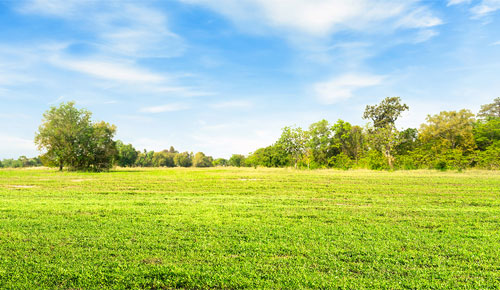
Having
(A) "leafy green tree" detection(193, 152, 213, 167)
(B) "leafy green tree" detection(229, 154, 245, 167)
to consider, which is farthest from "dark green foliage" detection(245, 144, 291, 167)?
(A) "leafy green tree" detection(193, 152, 213, 167)

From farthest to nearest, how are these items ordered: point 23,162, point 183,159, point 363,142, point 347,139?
point 183,159 → point 23,162 → point 347,139 → point 363,142

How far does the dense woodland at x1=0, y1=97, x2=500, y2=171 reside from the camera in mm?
36906

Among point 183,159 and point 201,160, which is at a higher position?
point 183,159

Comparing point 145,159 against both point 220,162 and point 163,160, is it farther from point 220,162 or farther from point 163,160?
point 220,162

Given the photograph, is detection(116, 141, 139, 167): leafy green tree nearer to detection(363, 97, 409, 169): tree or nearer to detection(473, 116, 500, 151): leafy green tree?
detection(363, 97, 409, 169): tree

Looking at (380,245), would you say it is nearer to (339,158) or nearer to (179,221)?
(179,221)

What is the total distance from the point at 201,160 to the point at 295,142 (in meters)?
61.1

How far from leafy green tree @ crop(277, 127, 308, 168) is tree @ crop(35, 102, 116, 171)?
95.0 feet

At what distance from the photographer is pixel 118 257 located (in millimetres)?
4730

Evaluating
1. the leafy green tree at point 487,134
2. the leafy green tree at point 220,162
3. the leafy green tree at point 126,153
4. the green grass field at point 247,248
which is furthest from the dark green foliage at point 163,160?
the green grass field at point 247,248

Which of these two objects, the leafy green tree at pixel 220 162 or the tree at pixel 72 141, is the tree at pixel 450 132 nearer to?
the tree at pixel 72 141

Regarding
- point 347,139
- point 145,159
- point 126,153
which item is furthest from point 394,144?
point 145,159

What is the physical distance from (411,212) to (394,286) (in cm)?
571

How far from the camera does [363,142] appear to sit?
4744 centimetres
